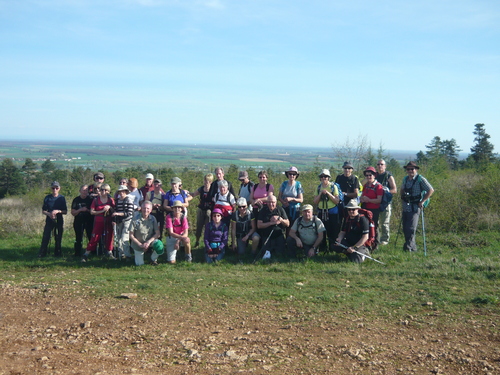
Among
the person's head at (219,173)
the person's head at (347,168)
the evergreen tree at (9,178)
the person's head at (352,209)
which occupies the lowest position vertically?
the evergreen tree at (9,178)

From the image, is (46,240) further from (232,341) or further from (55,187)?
(232,341)

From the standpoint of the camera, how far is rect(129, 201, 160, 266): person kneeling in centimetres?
930

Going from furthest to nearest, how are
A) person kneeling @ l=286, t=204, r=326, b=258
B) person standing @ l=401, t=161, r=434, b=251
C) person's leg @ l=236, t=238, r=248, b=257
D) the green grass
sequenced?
person's leg @ l=236, t=238, r=248, b=257, person standing @ l=401, t=161, r=434, b=251, person kneeling @ l=286, t=204, r=326, b=258, the green grass

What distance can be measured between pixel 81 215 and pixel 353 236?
631 cm

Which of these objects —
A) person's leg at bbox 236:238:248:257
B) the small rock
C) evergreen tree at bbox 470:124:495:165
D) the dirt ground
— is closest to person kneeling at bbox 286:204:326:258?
person's leg at bbox 236:238:248:257

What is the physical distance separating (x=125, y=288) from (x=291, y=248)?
3.62 metres

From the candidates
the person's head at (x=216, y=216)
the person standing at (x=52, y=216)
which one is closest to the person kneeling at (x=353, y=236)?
the person's head at (x=216, y=216)

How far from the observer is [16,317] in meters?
6.17

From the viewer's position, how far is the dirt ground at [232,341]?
15.1ft

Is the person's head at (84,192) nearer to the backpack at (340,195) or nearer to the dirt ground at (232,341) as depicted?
the dirt ground at (232,341)

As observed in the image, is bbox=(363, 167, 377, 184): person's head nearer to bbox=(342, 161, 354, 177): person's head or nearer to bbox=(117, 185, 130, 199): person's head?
bbox=(342, 161, 354, 177): person's head

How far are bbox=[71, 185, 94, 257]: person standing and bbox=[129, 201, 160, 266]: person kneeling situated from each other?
1.60 metres

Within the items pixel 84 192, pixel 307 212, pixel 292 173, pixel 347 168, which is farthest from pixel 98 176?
pixel 347 168

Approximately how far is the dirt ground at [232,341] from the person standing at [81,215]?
3891mm
